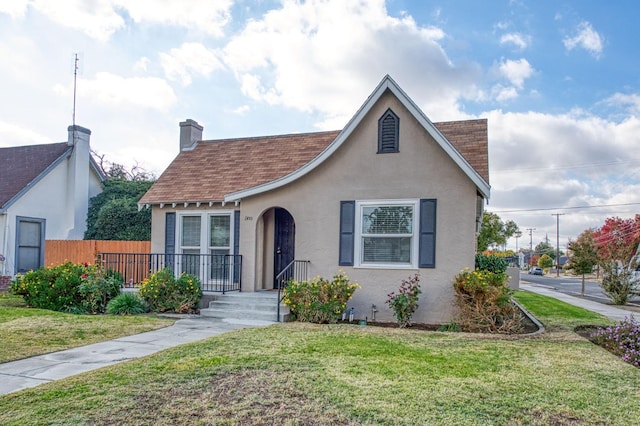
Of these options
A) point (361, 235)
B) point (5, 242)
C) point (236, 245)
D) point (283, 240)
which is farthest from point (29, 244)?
point (361, 235)

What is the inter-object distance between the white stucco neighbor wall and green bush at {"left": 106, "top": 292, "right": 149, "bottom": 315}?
2.72 m

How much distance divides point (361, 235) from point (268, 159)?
465 centimetres

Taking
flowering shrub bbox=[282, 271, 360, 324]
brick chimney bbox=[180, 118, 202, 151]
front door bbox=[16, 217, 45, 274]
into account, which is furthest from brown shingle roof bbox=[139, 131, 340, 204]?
front door bbox=[16, 217, 45, 274]

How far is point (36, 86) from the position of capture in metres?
14.7

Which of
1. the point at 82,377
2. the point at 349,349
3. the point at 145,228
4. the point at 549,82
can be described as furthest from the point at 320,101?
the point at 82,377

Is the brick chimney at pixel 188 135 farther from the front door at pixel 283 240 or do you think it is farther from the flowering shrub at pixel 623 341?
the flowering shrub at pixel 623 341

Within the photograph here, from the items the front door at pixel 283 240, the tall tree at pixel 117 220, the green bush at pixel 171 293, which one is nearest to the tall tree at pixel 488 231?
the front door at pixel 283 240

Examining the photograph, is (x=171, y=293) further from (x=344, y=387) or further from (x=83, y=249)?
(x=344, y=387)

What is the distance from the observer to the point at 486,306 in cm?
952

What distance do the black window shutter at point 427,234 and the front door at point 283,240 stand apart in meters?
3.84

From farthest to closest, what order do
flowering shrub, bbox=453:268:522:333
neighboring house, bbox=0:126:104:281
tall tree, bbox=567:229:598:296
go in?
tall tree, bbox=567:229:598:296 < neighboring house, bbox=0:126:104:281 < flowering shrub, bbox=453:268:522:333

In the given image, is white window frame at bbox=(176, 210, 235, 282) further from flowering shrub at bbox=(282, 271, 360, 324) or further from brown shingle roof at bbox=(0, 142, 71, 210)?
brown shingle roof at bbox=(0, 142, 71, 210)

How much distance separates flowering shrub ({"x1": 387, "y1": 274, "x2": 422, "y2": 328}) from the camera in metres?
10.1

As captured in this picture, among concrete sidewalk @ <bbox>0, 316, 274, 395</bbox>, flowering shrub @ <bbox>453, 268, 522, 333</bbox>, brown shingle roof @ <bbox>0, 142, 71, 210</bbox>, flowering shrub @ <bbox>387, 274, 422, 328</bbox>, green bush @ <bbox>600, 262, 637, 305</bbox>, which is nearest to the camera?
concrete sidewalk @ <bbox>0, 316, 274, 395</bbox>
